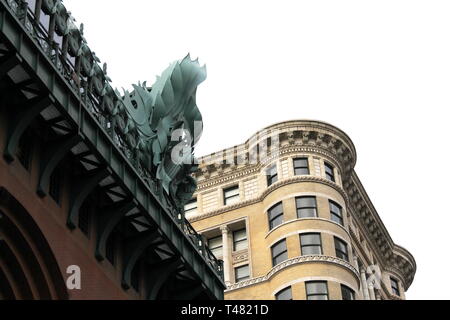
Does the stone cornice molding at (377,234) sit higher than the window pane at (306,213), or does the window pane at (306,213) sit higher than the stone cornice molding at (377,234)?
the stone cornice molding at (377,234)

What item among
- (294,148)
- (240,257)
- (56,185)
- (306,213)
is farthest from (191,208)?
(56,185)

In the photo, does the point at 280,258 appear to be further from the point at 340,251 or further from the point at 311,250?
the point at 340,251

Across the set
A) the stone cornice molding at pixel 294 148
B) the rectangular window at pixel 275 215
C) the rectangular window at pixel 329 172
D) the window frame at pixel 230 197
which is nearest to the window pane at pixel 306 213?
the rectangular window at pixel 275 215

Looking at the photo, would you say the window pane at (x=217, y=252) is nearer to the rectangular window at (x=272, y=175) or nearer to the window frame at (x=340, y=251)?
the rectangular window at (x=272, y=175)

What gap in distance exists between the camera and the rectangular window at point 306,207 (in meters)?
72.9

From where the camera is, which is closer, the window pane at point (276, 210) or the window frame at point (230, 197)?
the window pane at point (276, 210)

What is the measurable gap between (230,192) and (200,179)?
2.51m

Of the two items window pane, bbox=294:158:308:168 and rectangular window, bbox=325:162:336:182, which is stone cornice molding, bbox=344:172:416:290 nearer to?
rectangular window, bbox=325:162:336:182

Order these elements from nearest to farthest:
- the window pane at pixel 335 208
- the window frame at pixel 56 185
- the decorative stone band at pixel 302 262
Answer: the window frame at pixel 56 185, the decorative stone band at pixel 302 262, the window pane at pixel 335 208

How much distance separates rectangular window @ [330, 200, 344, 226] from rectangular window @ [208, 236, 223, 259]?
29.5 feet

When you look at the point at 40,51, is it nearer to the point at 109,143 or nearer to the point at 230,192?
the point at 109,143

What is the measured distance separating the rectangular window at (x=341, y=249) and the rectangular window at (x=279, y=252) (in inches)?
139

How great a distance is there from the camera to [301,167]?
2997 inches
